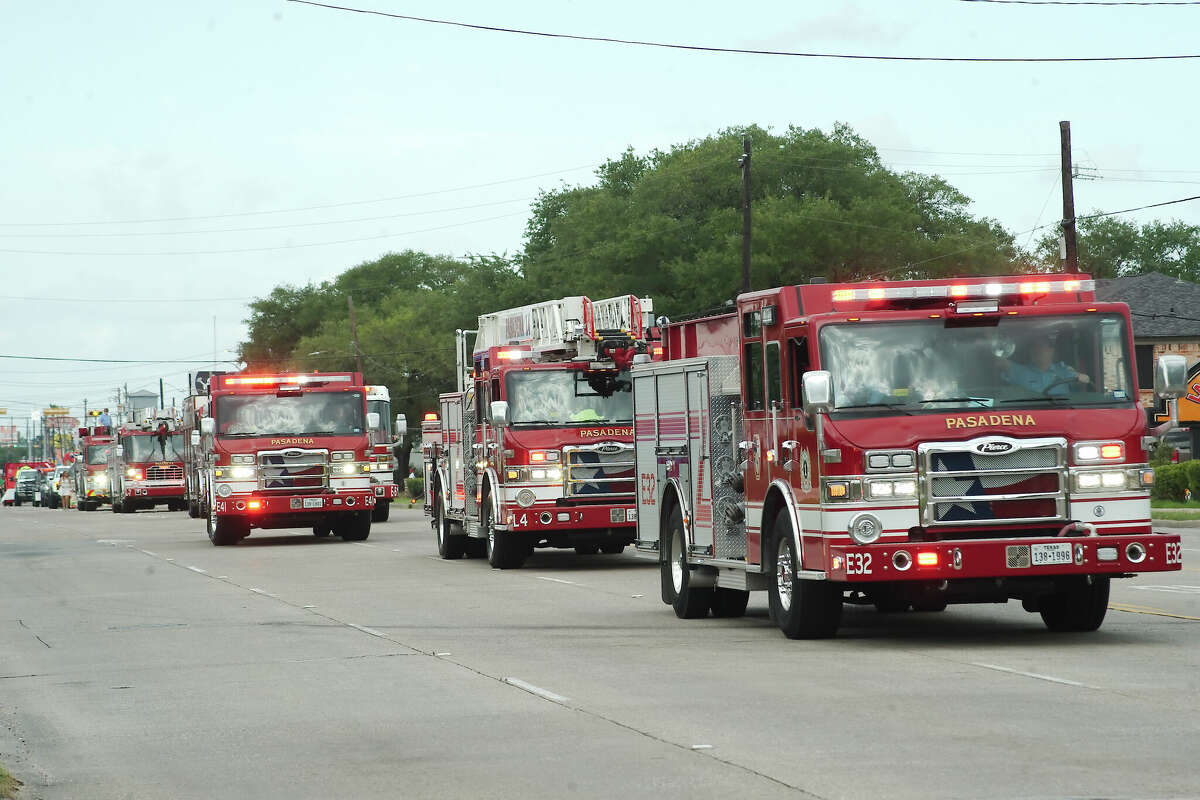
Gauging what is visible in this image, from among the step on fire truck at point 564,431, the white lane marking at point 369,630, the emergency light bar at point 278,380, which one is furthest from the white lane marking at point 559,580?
the emergency light bar at point 278,380

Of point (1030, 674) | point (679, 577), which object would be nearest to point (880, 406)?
point (1030, 674)

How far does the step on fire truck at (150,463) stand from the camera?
66.2 metres

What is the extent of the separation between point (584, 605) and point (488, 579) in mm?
4840

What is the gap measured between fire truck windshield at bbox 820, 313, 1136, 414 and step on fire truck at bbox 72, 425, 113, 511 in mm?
65561

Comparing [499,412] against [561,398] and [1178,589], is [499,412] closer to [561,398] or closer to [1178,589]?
[561,398]

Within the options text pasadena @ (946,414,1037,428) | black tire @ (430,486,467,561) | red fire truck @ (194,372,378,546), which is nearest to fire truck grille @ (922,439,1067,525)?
text pasadena @ (946,414,1037,428)

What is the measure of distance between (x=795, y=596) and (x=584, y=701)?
346 cm

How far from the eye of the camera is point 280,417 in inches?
1394

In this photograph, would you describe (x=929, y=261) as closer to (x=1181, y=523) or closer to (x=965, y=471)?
(x=1181, y=523)

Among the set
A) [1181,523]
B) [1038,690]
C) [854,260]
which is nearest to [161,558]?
[1181,523]

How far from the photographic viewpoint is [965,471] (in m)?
13.6

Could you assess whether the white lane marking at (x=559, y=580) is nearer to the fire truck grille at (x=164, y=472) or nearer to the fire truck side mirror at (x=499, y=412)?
the fire truck side mirror at (x=499, y=412)

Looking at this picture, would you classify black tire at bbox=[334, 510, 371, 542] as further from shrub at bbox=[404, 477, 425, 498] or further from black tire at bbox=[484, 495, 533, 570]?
shrub at bbox=[404, 477, 425, 498]

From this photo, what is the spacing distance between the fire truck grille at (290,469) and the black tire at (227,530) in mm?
1344
